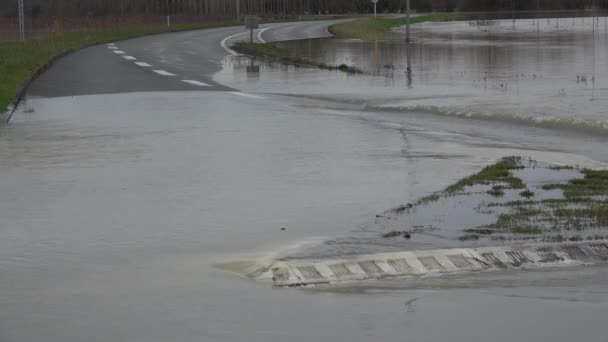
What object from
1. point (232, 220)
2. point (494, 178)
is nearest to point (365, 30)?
point (494, 178)

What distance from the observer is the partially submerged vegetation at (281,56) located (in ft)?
110

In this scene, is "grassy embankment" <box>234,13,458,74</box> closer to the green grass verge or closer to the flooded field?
the green grass verge

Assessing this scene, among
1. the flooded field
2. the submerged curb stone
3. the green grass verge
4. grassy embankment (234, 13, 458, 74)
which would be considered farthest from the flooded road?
the green grass verge

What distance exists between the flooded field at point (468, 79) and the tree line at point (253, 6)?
143ft

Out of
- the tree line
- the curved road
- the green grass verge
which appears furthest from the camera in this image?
the tree line

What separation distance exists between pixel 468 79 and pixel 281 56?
1098cm

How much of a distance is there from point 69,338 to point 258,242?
9.52ft

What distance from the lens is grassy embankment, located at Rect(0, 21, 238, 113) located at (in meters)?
26.2

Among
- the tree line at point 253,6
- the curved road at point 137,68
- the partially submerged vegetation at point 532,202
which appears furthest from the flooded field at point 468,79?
the tree line at point 253,6

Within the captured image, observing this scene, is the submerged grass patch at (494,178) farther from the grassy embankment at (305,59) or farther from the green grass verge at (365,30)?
the green grass verge at (365,30)

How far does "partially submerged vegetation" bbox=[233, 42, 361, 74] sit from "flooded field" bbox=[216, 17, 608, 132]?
75cm

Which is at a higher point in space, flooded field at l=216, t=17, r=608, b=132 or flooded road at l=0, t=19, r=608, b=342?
flooded road at l=0, t=19, r=608, b=342

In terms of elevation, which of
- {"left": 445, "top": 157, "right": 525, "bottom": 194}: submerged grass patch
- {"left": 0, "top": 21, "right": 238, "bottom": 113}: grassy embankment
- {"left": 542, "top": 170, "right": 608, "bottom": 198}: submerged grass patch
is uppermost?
{"left": 0, "top": 21, "right": 238, "bottom": 113}: grassy embankment

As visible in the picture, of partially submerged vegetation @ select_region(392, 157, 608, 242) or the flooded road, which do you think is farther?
partially submerged vegetation @ select_region(392, 157, 608, 242)
